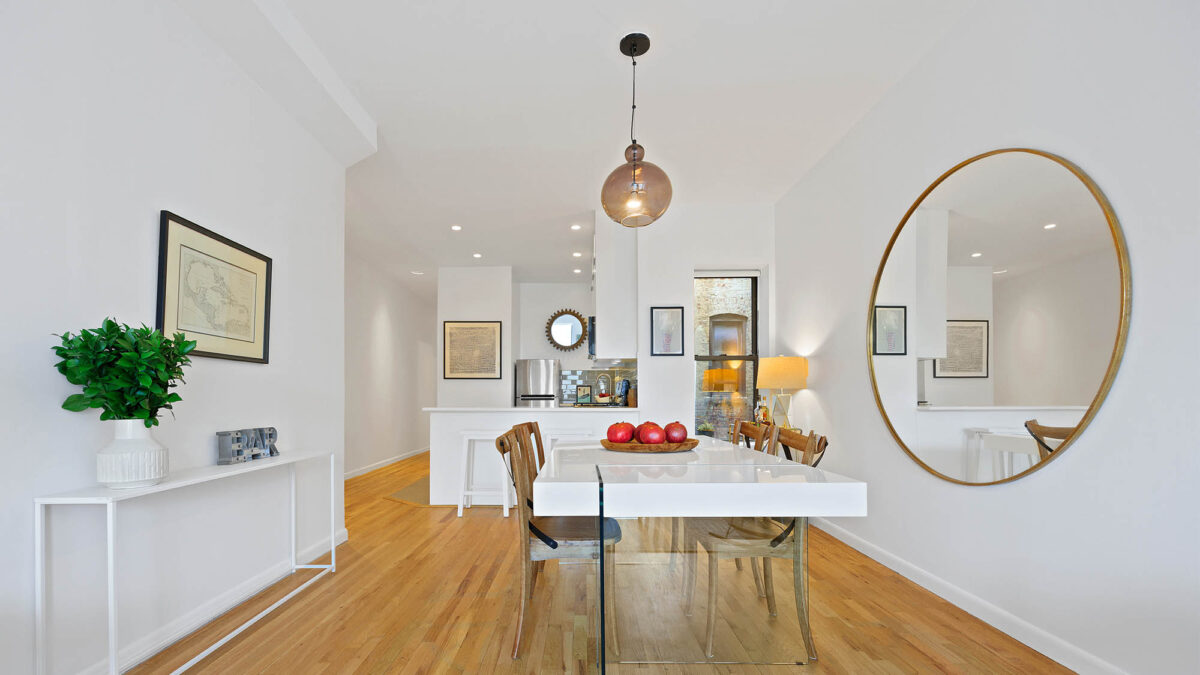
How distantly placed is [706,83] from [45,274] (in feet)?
9.53

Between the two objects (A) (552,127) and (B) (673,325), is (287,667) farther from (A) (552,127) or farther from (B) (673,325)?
(B) (673,325)

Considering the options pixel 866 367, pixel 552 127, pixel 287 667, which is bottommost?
pixel 287 667

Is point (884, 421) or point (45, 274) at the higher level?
point (45, 274)

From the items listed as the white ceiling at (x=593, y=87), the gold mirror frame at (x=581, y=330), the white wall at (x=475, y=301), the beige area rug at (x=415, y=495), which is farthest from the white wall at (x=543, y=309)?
the white ceiling at (x=593, y=87)

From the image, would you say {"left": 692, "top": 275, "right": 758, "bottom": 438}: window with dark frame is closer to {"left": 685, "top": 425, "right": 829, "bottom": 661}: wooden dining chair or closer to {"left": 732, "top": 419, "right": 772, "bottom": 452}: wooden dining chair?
{"left": 732, "top": 419, "right": 772, "bottom": 452}: wooden dining chair

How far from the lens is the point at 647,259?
17.0 feet

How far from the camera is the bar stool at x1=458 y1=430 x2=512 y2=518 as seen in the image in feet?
15.7

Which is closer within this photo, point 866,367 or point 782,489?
point 782,489

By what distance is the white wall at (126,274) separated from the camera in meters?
1.71

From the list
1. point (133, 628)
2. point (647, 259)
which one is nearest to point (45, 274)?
point (133, 628)

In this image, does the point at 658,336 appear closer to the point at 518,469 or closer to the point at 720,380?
the point at 720,380

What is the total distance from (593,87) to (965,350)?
2.28 metres

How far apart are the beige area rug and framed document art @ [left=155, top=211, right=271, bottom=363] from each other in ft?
9.05

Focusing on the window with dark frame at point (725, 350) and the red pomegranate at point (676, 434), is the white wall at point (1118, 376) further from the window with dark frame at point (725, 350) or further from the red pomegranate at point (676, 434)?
the window with dark frame at point (725, 350)
